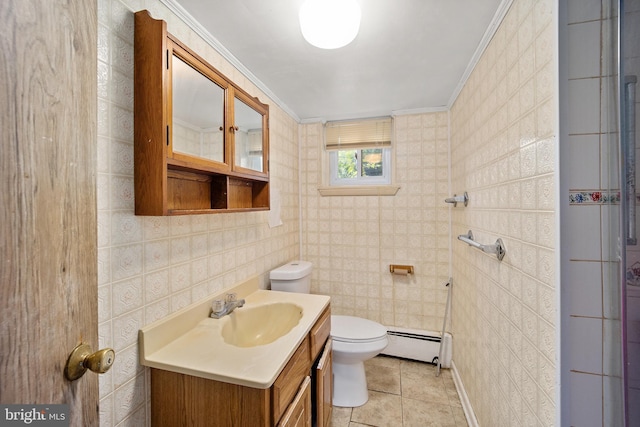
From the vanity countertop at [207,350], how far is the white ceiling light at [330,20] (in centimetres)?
129

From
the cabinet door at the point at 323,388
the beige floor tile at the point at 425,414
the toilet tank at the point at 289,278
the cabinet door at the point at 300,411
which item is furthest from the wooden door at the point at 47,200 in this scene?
the beige floor tile at the point at 425,414

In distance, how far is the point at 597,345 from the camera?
0.75 metres

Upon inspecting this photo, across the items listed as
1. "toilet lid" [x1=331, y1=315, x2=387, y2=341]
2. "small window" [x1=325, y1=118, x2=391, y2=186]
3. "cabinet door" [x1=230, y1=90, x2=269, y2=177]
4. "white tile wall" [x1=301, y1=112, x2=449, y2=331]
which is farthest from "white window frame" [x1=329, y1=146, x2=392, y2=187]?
"toilet lid" [x1=331, y1=315, x2=387, y2=341]

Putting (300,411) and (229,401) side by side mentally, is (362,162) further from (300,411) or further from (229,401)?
(229,401)

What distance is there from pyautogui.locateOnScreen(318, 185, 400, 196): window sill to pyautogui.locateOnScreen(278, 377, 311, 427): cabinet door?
5.17ft

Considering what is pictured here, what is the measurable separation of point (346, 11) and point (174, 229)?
114 cm

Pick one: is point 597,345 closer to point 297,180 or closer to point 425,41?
point 425,41

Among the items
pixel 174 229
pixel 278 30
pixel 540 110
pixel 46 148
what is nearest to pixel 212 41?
pixel 278 30

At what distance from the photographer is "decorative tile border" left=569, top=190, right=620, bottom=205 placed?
0.73 meters

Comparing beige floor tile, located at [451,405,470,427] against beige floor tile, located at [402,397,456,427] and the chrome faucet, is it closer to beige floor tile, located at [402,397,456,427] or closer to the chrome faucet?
beige floor tile, located at [402,397,456,427]

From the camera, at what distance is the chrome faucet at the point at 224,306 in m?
1.23

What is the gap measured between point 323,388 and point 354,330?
0.52 m

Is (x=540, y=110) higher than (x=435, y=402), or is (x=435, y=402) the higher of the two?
(x=540, y=110)

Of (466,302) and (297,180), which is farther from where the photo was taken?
→ (297,180)
